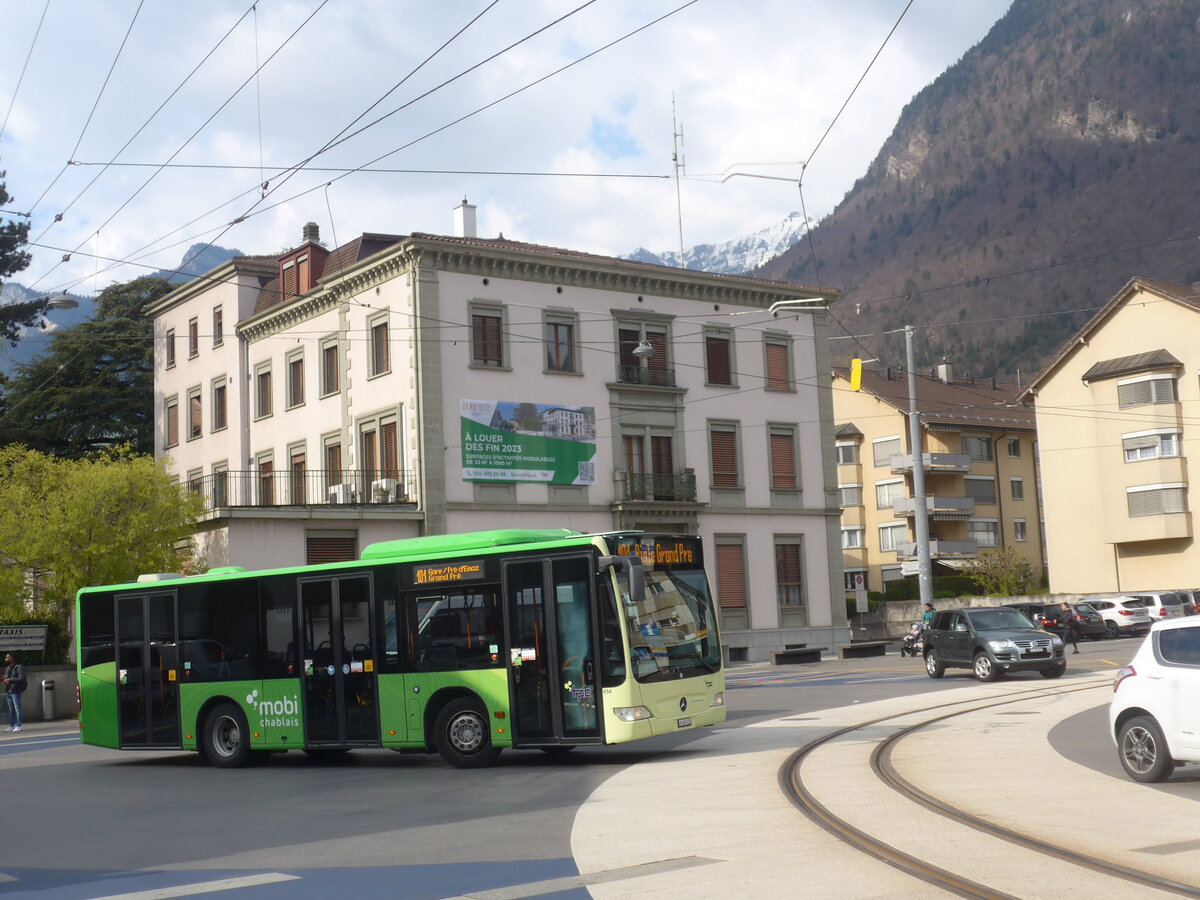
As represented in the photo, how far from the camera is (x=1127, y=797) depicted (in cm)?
1217

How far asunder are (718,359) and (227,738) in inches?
1228

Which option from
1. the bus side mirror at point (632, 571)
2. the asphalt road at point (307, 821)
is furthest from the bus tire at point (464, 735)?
the bus side mirror at point (632, 571)

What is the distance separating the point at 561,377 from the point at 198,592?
25.4 metres

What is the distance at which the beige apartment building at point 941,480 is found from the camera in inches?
2840

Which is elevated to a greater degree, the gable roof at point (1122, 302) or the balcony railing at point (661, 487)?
the gable roof at point (1122, 302)

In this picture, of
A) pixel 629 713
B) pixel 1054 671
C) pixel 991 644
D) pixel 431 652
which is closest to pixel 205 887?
pixel 629 713

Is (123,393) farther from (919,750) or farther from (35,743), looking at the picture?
(919,750)

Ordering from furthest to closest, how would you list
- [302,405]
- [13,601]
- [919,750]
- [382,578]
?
[302,405], [13,601], [382,578], [919,750]

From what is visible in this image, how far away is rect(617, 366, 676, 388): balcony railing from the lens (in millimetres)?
46344

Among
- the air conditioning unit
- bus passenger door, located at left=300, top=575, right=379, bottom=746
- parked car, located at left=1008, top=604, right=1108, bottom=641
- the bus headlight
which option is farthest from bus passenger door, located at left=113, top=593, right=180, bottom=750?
parked car, located at left=1008, top=604, right=1108, bottom=641

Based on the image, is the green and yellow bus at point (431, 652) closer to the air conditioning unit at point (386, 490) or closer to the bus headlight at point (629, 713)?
the bus headlight at point (629, 713)

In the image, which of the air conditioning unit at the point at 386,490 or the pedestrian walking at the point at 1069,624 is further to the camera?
the pedestrian walking at the point at 1069,624

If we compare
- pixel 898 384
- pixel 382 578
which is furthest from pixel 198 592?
pixel 898 384

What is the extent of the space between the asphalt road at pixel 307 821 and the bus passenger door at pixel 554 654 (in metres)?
0.55
